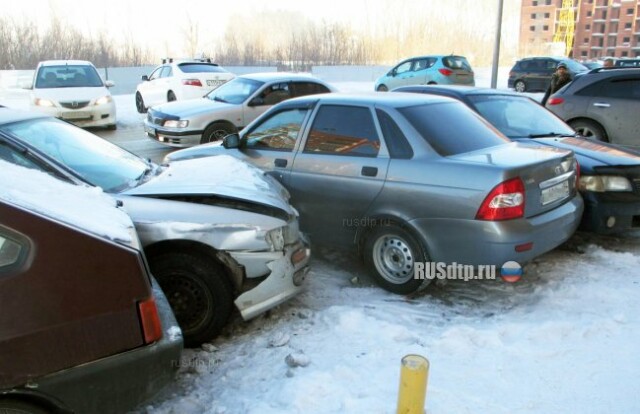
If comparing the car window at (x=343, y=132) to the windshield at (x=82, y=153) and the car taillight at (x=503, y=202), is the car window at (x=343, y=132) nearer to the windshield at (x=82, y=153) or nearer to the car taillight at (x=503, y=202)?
the car taillight at (x=503, y=202)

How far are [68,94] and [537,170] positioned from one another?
1149 cm

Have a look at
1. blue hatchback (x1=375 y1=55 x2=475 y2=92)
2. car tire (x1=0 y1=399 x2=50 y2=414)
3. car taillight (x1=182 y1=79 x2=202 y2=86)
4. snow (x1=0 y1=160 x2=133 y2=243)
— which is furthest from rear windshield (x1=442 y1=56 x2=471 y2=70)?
car tire (x1=0 y1=399 x2=50 y2=414)

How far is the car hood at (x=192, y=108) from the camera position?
394 inches

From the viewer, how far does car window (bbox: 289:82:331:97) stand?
11016 millimetres

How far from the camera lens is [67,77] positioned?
13.3 metres

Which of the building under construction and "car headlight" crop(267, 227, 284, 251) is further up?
the building under construction

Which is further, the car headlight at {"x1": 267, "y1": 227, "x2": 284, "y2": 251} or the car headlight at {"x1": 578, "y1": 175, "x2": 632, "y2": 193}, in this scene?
the car headlight at {"x1": 578, "y1": 175, "x2": 632, "y2": 193}

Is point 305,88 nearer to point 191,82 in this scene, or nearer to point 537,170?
point 191,82

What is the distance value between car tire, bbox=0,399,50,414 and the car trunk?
3.17 metres

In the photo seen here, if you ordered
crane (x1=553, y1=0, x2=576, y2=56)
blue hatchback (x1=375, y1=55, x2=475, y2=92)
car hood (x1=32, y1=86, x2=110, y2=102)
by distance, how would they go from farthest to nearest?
1. crane (x1=553, y1=0, x2=576, y2=56)
2. blue hatchback (x1=375, y1=55, x2=475, y2=92)
3. car hood (x1=32, y1=86, x2=110, y2=102)

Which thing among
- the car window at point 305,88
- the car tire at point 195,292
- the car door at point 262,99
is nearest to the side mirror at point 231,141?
the car tire at point 195,292

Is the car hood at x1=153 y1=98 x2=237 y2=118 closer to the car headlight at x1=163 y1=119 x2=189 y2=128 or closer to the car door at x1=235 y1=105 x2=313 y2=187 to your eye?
the car headlight at x1=163 y1=119 x2=189 y2=128

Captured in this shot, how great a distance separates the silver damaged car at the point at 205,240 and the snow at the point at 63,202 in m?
0.56

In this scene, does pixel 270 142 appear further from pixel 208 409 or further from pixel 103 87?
pixel 103 87
